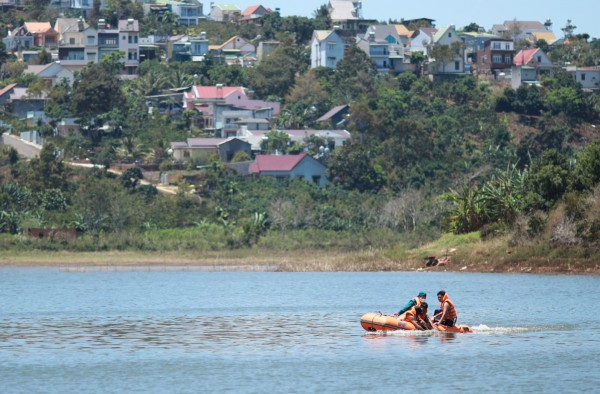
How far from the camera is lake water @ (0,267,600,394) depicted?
4344 cm

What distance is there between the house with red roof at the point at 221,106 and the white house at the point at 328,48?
69.2ft

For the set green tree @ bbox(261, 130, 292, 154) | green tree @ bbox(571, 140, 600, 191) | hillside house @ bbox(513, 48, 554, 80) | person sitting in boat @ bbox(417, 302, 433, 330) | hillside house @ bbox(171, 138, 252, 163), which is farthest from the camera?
hillside house @ bbox(513, 48, 554, 80)

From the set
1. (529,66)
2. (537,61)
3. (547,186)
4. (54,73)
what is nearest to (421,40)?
(537,61)

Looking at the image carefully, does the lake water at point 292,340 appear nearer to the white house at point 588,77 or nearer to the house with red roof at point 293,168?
the house with red roof at point 293,168

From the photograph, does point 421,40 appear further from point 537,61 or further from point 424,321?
point 424,321

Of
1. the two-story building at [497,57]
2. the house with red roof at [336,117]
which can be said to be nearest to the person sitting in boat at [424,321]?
the house with red roof at [336,117]

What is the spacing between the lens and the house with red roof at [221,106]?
15562cm

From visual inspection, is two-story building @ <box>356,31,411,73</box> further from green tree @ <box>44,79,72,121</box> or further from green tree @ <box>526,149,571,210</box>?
green tree @ <box>526,149,571,210</box>

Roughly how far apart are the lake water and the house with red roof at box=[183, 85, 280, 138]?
75.3m

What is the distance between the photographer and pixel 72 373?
148 ft

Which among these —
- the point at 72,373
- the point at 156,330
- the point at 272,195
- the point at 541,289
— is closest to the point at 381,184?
the point at 272,195

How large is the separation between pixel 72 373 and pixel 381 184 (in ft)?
291

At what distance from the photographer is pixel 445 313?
52375 millimetres

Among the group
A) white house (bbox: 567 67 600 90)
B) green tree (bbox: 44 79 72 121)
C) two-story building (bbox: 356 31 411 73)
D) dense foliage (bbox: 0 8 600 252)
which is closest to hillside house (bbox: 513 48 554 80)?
white house (bbox: 567 67 600 90)
